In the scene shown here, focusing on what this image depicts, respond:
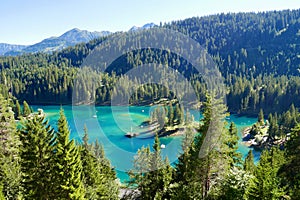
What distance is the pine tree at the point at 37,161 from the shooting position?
18344 mm

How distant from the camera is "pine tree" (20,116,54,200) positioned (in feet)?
60.2

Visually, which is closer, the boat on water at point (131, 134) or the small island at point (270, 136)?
the small island at point (270, 136)

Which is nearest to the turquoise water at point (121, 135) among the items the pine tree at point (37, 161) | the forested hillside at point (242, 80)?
the forested hillside at point (242, 80)

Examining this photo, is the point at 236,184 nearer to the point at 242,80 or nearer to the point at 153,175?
the point at 153,175

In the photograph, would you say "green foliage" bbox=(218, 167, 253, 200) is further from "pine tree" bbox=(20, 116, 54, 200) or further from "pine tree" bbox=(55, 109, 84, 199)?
"pine tree" bbox=(20, 116, 54, 200)

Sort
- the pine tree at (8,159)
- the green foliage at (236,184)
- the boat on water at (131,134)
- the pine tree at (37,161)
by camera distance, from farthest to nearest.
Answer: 1. the boat on water at (131,134)
2. the pine tree at (8,159)
3. the pine tree at (37,161)
4. the green foliage at (236,184)

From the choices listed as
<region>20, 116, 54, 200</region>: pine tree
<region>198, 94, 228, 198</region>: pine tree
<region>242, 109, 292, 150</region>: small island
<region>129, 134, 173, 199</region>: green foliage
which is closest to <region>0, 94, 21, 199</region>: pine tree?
<region>20, 116, 54, 200</region>: pine tree

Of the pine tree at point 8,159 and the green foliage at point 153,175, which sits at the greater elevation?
the pine tree at point 8,159

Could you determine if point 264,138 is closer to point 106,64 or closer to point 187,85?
point 187,85

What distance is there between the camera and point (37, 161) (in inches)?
733

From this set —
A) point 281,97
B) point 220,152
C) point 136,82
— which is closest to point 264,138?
point 281,97

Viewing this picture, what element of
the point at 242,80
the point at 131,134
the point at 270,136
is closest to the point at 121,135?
the point at 131,134

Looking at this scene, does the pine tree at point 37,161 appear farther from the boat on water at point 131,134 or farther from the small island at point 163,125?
the boat on water at point 131,134

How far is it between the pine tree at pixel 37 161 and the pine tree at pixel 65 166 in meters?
0.76
